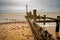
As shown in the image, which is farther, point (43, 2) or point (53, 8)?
point (53, 8)

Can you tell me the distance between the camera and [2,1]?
1405cm

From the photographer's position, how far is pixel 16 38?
179 inches

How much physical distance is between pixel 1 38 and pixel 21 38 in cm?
68

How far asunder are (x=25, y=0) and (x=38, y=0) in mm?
1479

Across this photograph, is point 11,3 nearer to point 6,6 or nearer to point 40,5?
point 6,6

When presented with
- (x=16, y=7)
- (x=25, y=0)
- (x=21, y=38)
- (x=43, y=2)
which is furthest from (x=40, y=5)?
(x=21, y=38)

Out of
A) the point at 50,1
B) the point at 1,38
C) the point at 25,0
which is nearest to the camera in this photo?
the point at 1,38

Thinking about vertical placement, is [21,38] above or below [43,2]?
below

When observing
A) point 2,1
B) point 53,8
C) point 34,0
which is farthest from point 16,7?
point 53,8

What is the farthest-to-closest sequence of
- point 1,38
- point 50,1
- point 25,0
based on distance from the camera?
point 50,1, point 25,0, point 1,38

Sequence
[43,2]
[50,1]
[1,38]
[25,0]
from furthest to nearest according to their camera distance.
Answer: [50,1]
[43,2]
[25,0]
[1,38]

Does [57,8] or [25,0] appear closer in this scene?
[25,0]

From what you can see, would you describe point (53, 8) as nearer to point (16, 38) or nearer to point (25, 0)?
point (25, 0)

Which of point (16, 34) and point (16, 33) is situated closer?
point (16, 34)
